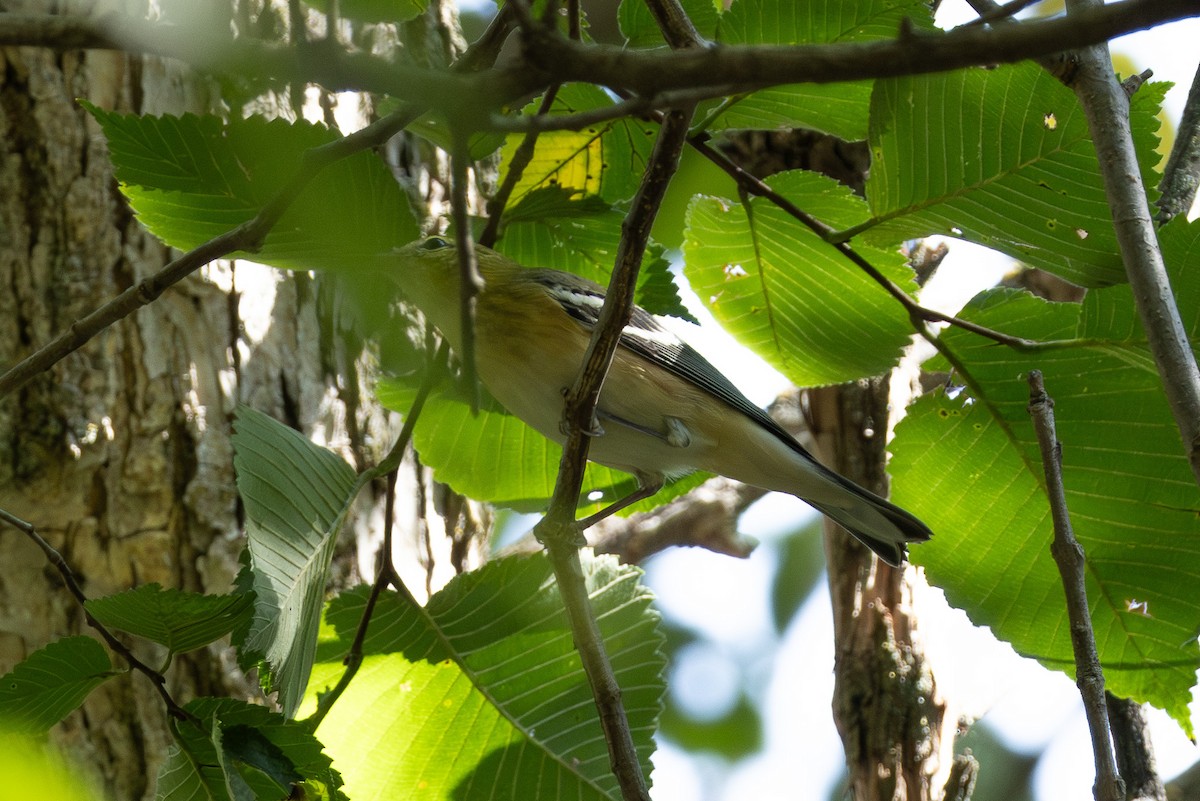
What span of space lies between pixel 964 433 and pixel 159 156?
82.9 inches

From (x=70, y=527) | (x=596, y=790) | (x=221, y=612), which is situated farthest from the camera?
(x=70, y=527)

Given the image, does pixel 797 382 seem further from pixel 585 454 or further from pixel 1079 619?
pixel 1079 619

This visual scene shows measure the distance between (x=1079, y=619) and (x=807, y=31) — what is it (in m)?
1.59

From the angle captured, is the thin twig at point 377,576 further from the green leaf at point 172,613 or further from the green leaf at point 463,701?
the green leaf at point 172,613

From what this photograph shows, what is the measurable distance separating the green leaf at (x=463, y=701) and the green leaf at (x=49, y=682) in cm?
72

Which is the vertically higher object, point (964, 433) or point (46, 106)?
point (46, 106)

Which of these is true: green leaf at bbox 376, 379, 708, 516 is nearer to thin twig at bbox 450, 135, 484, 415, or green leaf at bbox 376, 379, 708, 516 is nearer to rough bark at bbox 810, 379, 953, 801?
rough bark at bbox 810, 379, 953, 801

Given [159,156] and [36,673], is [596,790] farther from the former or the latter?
[159,156]

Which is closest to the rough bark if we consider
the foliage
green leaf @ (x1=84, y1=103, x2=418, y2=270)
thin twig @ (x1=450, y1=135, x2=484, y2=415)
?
the foliage

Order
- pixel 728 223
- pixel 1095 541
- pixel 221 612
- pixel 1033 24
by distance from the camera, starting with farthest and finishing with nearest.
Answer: pixel 728 223 → pixel 1095 541 → pixel 221 612 → pixel 1033 24

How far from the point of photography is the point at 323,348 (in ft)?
12.4

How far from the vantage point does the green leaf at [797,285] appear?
283 cm

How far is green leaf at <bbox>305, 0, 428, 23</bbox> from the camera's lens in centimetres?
205

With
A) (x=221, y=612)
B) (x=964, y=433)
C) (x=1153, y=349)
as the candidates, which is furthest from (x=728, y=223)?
(x=221, y=612)
